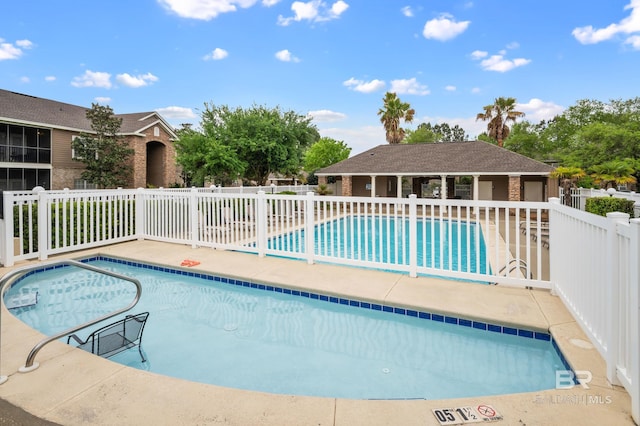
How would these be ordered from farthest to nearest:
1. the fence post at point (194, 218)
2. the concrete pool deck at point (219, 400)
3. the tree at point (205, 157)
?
1. the tree at point (205, 157)
2. the fence post at point (194, 218)
3. the concrete pool deck at point (219, 400)

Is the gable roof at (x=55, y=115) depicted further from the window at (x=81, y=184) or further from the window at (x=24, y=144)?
the window at (x=81, y=184)

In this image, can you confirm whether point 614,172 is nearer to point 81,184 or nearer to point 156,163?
point 156,163

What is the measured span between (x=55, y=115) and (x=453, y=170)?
23773mm

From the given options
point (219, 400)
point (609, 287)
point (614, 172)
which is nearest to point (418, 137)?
point (614, 172)

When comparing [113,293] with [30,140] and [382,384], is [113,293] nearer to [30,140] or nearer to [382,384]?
[382,384]

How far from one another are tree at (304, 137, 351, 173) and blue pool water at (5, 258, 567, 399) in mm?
32388

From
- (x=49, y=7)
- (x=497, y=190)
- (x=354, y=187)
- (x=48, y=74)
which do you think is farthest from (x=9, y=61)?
(x=497, y=190)

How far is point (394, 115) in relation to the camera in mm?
32531

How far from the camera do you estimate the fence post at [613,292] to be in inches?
89.0

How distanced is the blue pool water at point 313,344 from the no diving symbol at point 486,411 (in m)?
0.58

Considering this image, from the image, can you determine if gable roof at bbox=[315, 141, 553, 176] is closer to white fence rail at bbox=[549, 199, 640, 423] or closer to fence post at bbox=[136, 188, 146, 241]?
fence post at bbox=[136, 188, 146, 241]

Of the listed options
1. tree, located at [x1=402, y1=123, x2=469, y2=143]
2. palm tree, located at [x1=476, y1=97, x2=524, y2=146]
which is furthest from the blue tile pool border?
tree, located at [x1=402, y1=123, x2=469, y2=143]

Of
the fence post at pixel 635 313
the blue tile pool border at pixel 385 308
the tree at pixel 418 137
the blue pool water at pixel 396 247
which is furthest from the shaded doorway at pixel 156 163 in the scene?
the tree at pixel 418 137

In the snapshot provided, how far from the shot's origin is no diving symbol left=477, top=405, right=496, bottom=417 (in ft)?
6.83
